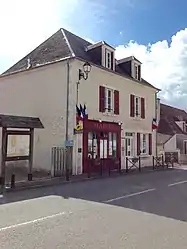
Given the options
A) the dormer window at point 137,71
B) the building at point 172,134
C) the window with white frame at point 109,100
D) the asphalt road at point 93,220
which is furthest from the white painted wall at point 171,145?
the asphalt road at point 93,220

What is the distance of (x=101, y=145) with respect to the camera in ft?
64.1

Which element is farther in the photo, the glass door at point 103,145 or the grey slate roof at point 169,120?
the grey slate roof at point 169,120

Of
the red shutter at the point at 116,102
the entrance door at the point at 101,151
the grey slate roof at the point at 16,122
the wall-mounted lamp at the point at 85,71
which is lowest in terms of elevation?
the entrance door at the point at 101,151

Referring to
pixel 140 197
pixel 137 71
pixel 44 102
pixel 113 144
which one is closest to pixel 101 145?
pixel 113 144

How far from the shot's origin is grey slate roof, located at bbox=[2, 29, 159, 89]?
18984mm

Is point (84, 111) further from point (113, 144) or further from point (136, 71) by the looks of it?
point (136, 71)

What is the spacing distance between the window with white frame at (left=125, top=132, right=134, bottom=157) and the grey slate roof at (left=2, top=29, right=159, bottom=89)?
4.16 meters

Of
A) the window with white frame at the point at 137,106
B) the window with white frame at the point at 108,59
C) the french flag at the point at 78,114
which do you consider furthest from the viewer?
the window with white frame at the point at 137,106

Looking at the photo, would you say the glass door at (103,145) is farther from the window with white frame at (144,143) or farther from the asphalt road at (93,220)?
the asphalt road at (93,220)

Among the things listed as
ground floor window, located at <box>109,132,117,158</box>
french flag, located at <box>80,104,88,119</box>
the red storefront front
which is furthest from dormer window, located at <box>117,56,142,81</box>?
french flag, located at <box>80,104,88,119</box>

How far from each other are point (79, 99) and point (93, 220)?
38.7 ft

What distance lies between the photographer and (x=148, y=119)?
24562 millimetres

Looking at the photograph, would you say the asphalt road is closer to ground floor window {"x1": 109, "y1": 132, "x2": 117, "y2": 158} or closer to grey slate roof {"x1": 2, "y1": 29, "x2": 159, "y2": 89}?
ground floor window {"x1": 109, "y1": 132, "x2": 117, "y2": 158}

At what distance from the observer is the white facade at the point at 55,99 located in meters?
17.7
